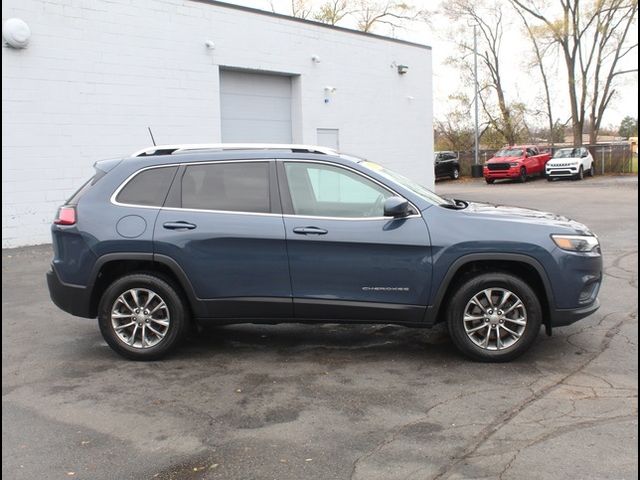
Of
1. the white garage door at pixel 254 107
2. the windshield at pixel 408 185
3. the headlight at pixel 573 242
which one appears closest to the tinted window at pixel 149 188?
the windshield at pixel 408 185

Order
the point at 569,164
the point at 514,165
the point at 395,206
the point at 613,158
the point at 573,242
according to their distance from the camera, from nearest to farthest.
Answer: the point at 395,206
the point at 573,242
the point at 569,164
the point at 514,165
the point at 613,158

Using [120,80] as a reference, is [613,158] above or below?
below

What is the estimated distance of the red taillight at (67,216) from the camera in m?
5.34

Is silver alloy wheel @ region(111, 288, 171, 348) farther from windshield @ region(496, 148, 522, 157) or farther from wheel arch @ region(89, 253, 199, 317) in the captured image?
windshield @ region(496, 148, 522, 157)

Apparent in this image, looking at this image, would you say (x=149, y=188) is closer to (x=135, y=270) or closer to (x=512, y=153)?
(x=135, y=270)

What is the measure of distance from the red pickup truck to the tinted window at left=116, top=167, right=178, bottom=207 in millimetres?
29196

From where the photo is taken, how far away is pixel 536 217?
529 cm

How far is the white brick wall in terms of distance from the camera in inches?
463

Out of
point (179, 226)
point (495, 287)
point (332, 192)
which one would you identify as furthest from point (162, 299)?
point (495, 287)

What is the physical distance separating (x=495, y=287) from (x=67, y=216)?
3683 mm

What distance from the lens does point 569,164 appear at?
3180cm

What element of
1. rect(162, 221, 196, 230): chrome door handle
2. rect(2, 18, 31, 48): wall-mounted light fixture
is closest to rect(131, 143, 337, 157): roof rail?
rect(162, 221, 196, 230): chrome door handle

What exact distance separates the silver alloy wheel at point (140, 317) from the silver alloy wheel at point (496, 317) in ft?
8.40

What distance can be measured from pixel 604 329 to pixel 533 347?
0.99 m
